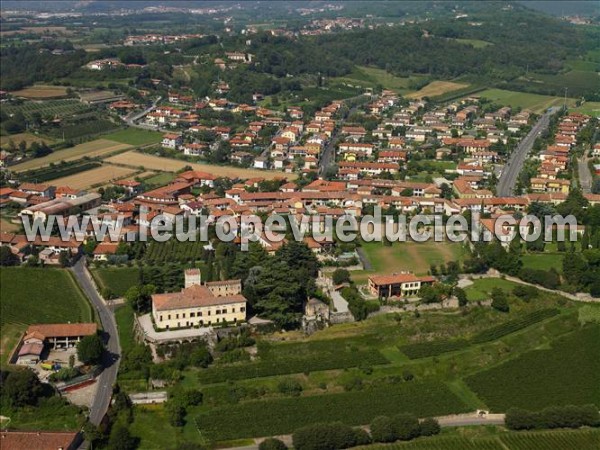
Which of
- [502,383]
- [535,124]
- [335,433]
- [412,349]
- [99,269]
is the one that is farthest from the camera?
[535,124]

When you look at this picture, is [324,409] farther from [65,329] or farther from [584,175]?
[584,175]

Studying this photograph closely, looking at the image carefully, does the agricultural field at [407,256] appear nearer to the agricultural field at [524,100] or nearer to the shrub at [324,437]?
the shrub at [324,437]

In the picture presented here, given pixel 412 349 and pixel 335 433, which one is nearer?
pixel 335 433

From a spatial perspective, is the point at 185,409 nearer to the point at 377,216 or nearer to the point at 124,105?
the point at 377,216

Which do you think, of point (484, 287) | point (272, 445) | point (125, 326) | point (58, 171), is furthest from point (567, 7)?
point (272, 445)

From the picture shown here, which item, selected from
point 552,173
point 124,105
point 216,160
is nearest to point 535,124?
point 552,173

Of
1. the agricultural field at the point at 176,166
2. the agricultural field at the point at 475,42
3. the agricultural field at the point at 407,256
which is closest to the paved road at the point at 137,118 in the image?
the agricultural field at the point at 176,166
